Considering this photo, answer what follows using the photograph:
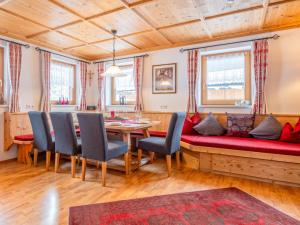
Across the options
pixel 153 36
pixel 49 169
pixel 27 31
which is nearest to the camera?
pixel 49 169

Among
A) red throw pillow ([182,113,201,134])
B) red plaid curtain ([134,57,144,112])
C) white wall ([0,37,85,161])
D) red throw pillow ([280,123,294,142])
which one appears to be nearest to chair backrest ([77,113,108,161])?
red throw pillow ([182,113,201,134])

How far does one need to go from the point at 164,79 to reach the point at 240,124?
190 cm

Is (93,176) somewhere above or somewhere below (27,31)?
below

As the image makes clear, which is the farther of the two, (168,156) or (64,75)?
(64,75)

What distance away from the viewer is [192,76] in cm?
405

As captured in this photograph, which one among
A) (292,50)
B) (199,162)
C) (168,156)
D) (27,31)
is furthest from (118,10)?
(292,50)

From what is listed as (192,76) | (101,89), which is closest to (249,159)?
(192,76)

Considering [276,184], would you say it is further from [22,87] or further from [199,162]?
[22,87]

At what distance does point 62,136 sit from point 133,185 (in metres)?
1.26

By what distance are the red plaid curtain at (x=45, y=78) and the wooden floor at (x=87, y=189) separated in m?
1.41

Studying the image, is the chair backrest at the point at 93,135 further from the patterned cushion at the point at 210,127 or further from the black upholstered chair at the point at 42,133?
the patterned cushion at the point at 210,127

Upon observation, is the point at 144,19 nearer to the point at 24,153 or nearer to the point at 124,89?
the point at 124,89

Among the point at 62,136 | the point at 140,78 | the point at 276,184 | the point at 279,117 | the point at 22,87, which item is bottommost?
the point at 276,184

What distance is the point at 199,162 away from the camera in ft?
10.4
